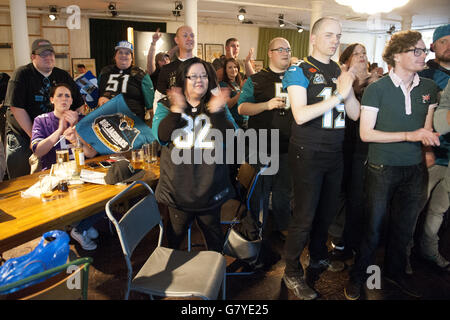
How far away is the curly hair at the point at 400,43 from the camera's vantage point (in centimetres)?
188

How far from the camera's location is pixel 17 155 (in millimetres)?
3152

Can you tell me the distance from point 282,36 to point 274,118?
1096 cm

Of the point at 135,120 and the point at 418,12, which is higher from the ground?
the point at 418,12

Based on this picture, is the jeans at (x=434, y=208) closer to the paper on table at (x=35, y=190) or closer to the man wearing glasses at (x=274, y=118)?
the man wearing glasses at (x=274, y=118)

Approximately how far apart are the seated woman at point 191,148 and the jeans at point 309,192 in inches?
16.8

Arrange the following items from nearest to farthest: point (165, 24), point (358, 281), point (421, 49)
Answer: point (421, 49) < point (358, 281) < point (165, 24)

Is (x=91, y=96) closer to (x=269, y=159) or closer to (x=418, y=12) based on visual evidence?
(x=269, y=159)

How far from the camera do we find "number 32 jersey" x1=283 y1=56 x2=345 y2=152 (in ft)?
6.22

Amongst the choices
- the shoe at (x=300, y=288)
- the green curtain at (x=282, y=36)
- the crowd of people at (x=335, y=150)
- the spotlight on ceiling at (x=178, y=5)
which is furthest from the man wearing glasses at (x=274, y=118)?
the green curtain at (x=282, y=36)

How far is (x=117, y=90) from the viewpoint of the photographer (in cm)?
341

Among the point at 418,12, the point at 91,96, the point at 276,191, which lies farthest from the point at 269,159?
the point at 418,12

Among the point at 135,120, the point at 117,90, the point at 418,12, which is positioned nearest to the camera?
the point at 135,120

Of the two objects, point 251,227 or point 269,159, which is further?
point 269,159

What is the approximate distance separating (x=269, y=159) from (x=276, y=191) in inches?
11.8
